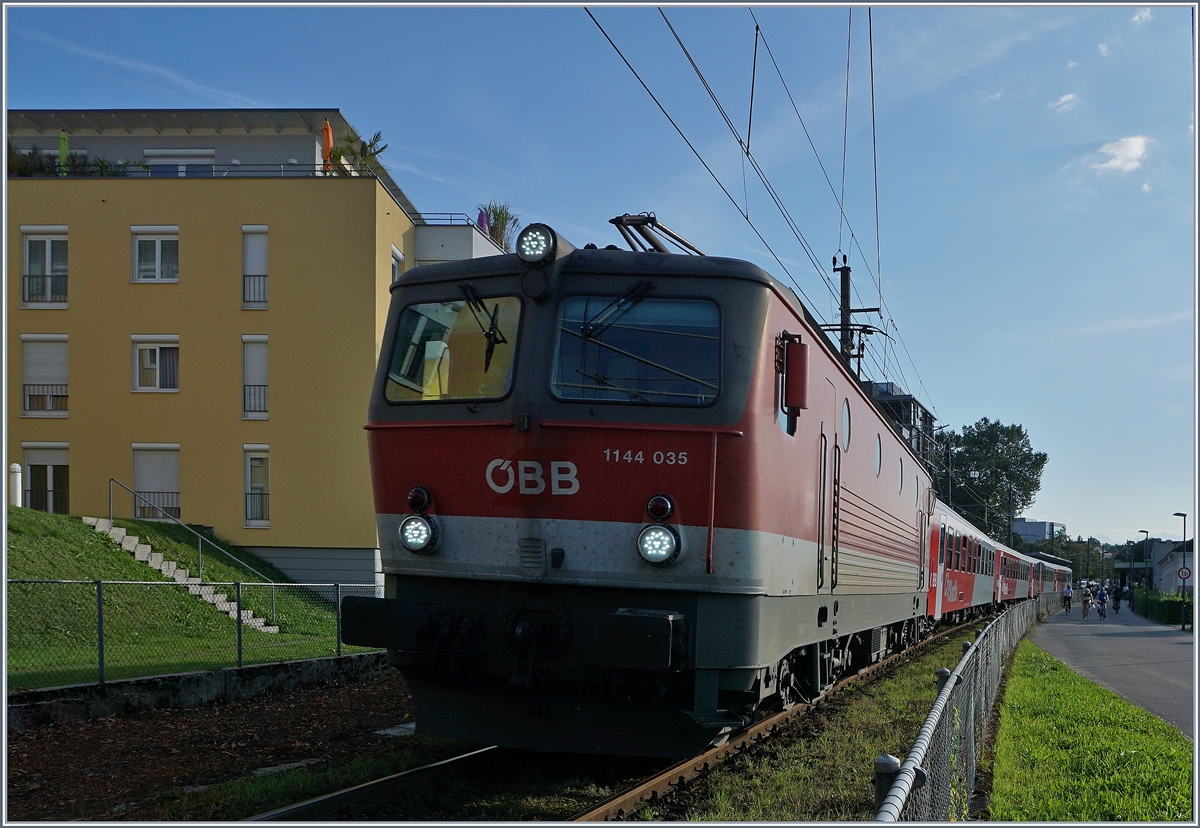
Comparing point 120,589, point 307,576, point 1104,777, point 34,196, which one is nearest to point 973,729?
point 1104,777

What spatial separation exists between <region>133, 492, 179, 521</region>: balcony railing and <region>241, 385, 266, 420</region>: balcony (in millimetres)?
2674

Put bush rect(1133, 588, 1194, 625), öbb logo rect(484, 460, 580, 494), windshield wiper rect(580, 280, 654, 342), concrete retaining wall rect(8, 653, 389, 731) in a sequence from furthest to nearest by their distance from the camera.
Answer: bush rect(1133, 588, 1194, 625)
concrete retaining wall rect(8, 653, 389, 731)
windshield wiper rect(580, 280, 654, 342)
öbb logo rect(484, 460, 580, 494)

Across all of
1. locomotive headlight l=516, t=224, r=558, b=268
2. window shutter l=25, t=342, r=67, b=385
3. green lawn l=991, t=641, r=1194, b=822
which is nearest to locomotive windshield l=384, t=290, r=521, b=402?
locomotive headlight l=516, t=224, r=558, b=268

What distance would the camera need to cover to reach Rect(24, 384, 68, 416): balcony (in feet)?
85.7

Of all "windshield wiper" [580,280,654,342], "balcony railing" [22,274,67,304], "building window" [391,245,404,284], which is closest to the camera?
"windshield wiper" [580,280,654,342]

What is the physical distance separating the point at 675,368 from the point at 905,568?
32.1 feet

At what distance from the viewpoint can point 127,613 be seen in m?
16.3

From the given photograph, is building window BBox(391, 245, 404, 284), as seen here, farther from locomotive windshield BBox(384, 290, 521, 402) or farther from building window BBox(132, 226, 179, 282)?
locomotive windshield BBox(384, 290, 521, 402)

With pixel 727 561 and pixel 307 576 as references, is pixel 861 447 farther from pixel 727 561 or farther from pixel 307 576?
pixel 307 576

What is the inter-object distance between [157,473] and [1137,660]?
22337 millimetres

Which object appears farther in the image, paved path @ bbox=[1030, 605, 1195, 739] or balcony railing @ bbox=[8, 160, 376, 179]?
balcony railing @ bbox=[8, 160, 376, 179]

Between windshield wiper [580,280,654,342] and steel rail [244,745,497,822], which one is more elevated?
windshield wiper [580,280,654,342]

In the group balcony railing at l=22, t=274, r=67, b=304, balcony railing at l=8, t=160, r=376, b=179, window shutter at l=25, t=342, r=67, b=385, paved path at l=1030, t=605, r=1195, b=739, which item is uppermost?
balcony railing at l=8, t=160, r=376, b=179

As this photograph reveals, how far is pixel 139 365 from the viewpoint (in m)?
26.2
